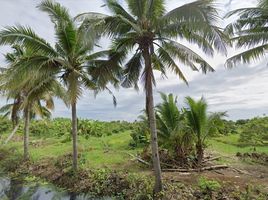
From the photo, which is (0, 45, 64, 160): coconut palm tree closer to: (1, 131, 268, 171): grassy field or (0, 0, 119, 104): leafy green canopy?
(0, 0, 119, 104): leafy green canopy

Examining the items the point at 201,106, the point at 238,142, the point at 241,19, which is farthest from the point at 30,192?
the point at 238,142

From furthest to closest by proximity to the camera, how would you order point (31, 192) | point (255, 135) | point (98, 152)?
1. point (255, 135)
2. point (98, 152)
3. point (31, 192)

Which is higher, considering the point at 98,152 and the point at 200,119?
the point at 200,119

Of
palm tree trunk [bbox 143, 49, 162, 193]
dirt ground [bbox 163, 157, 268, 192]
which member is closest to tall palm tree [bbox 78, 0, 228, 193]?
palm tree trunk [bbox 143, 49, 162, 193]

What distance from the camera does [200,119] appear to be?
14.8 m

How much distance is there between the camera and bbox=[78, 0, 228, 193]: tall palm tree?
32.4ft

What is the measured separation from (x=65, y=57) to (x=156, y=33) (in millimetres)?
5469

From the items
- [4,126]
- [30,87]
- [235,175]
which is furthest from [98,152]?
[4,126]

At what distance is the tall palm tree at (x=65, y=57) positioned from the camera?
13.4 metres

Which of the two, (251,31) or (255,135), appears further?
(255,135)

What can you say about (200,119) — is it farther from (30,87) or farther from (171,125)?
(30,87)

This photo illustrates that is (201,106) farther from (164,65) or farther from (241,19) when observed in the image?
(241,19)

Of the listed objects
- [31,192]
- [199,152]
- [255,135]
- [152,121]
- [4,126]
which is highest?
[4,126]

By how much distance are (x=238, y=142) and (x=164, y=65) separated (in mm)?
13166
